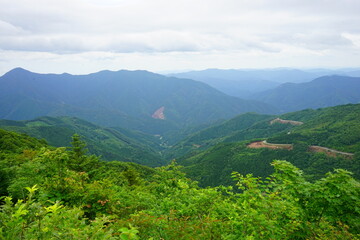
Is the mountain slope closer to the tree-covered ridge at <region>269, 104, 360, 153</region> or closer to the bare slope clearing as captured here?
the tree-covered ridge at <region>269, 104, 360, 153</region>

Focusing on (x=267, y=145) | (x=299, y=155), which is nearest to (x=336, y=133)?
(x=299, y=155)

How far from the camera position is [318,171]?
104 m

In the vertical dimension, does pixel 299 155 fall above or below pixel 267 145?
above

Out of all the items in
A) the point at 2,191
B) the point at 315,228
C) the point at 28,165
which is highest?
the point at 28,165

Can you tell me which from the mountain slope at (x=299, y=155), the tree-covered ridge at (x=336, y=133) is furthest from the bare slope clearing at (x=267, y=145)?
the tree-covered ridge at (x=336, y=133)

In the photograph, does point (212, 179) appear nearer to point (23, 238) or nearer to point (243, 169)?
point (243, 169)

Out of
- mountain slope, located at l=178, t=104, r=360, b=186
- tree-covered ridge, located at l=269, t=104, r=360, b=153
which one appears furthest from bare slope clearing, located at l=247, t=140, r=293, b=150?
tree-covered ridge, located at l=269, t=104, r=360, b=153

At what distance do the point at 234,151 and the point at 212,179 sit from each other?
32.5 m

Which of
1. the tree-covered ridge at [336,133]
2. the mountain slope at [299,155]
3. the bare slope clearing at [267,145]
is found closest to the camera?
the mountain slope at [299,155]

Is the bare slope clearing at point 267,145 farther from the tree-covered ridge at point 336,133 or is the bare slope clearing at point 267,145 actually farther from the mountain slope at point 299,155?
the tree-covered ridge at point 336,133

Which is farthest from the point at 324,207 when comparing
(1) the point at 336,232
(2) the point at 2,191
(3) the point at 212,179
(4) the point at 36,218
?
(3) the point at 212,179

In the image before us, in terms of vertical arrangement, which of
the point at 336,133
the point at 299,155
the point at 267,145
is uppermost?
the point at 336,133

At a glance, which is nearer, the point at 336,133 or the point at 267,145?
the point at 336,133

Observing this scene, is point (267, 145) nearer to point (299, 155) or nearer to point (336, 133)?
point (299, 155)
